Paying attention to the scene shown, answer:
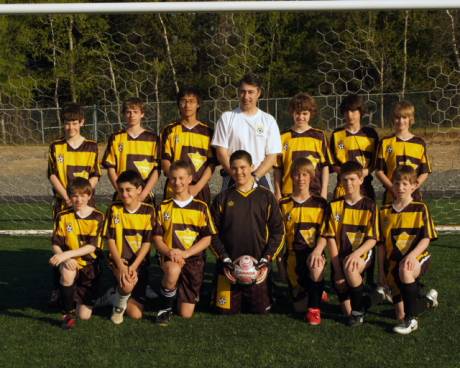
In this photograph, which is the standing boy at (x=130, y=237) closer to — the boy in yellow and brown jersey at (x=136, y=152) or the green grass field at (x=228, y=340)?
the green grass field at (x=228, y=340)

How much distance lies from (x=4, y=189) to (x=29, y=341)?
307 inches

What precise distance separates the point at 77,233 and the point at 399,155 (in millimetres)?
2437

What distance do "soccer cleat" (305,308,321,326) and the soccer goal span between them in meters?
2.62

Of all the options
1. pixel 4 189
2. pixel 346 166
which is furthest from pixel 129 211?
pixel 4 189

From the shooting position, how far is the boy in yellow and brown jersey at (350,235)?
4.17 metres

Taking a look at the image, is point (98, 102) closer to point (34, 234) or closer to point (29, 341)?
point (34, 234)

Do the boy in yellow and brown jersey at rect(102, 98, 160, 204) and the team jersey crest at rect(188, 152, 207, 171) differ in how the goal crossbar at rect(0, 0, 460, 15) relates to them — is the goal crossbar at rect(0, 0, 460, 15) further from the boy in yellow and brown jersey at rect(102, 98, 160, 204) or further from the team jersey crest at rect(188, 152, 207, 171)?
the team jersey crest at rect(188, 152, 207, 171)

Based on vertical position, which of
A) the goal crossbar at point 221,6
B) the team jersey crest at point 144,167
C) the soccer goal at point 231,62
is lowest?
the team jersey crest at point 144,167

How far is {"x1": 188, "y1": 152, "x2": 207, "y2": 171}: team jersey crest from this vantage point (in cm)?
502

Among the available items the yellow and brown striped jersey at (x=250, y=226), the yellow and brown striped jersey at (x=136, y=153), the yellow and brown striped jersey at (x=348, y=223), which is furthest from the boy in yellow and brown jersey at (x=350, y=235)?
the yellow and brown striped jersey at (x=136, y=153)

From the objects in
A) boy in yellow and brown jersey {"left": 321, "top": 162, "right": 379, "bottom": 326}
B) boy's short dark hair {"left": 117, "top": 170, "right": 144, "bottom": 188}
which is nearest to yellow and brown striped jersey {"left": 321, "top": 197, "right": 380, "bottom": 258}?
boy in yellow and brown jersey {"left": 321, "top": 162, "right": 379, "bottom": 326}

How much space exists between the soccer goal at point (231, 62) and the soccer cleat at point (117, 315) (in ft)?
9.01

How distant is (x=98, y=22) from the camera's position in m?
7.34

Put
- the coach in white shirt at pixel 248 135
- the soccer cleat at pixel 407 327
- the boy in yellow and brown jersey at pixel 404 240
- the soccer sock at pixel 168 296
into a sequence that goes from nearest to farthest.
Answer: the soccer cleat at pixel 407 327 → the boy in yellow and brown jersey at pixel 404 240 → the soccer sock at pixel 168 296 → the coach in white shirt at pixel 248 135
